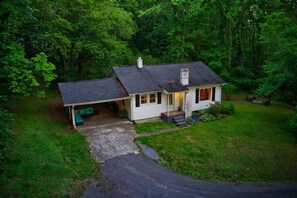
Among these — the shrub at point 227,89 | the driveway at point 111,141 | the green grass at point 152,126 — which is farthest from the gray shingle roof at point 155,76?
the shrub at point 227,89

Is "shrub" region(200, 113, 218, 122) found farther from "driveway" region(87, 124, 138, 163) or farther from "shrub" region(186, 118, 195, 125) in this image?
"driveway" region(87, 124, 138, 163)

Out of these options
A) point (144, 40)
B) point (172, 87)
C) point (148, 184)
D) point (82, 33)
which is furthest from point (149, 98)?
point (144, 40)

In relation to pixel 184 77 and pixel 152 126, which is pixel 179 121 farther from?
pixel 184 77

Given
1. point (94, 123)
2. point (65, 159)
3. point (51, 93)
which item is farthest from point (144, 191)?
point (51, 93)

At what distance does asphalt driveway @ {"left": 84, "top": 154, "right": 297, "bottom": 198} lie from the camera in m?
12.0

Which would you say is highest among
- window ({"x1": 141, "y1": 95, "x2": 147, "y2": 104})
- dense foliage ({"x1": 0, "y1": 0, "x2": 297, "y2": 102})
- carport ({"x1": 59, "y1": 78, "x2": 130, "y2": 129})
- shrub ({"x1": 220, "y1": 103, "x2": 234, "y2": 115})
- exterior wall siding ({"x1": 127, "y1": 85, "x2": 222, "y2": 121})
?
dense foliage ({"x1": 0, "y1": 0, "x2": 297, "y2": 102})

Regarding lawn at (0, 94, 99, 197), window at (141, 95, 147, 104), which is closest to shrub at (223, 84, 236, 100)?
window at (141, 95, 147, 104)

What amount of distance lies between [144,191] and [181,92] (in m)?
10.5

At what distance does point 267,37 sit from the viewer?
66.4 ft

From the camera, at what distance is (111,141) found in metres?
17.1

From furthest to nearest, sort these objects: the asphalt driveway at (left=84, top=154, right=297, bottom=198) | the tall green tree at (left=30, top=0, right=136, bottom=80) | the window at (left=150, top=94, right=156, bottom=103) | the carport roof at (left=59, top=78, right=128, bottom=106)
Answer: the tall green tree at (left=30, top=0, right=136, bottom=80) < the window at (left=150, top=94, right=156, bottom=103) < the carport roof at (left=59, top=78, right=128, bottom=106) < the asphalt driveway at (left=84, top=154, right=297, bottom=198)

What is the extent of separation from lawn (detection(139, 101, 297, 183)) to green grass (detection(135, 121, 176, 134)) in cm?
113

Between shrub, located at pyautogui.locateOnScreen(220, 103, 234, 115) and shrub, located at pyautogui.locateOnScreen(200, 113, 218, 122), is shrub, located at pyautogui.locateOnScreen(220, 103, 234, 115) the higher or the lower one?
the higher one

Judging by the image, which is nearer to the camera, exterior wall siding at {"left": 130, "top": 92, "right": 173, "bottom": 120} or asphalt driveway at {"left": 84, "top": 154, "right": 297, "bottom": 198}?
asphalt driveway at {"left": 84, "top": 154, "right": 297, "bottom": 198}
